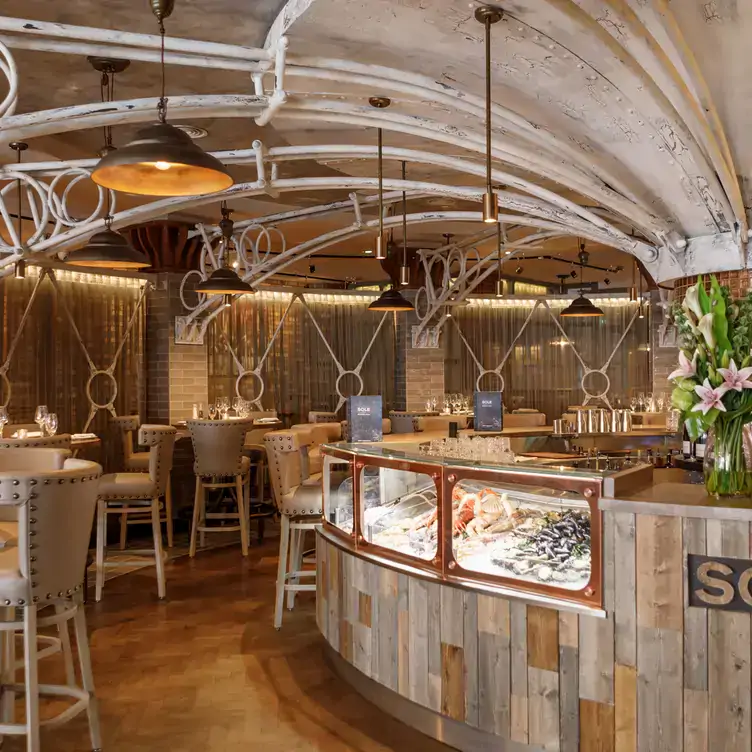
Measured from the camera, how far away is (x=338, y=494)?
4629mm

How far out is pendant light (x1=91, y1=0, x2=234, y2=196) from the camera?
312 centimetres

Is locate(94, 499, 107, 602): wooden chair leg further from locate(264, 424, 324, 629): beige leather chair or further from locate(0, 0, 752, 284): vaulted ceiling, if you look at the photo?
locate(0, 0, 752, 284): vaulted ceiling

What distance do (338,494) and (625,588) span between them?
6.45 feet

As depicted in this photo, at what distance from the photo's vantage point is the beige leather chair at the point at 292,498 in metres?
5.32

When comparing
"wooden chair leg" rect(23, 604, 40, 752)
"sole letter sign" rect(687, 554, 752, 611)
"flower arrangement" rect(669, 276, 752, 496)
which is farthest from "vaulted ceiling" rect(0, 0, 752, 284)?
"wooden chair leg" rect(23, 604, 40, 752)

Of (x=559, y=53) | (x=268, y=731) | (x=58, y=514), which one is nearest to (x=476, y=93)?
(x=559, y=53)

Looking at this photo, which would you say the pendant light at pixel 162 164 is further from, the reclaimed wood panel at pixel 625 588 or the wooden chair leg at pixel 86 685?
the reclaimed wood panel at pixel 625 588

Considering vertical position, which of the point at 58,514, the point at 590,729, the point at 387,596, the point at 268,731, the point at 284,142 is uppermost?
the point at 284,142

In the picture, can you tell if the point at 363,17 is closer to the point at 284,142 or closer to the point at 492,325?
the point at 284,142

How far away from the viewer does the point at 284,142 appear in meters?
7.09

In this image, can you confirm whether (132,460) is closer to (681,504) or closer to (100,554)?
(100,554)

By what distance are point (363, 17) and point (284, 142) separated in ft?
11.6

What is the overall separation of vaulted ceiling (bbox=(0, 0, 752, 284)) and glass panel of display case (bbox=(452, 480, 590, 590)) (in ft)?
6.73

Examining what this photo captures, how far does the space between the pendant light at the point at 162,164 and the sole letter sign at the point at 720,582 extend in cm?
243
